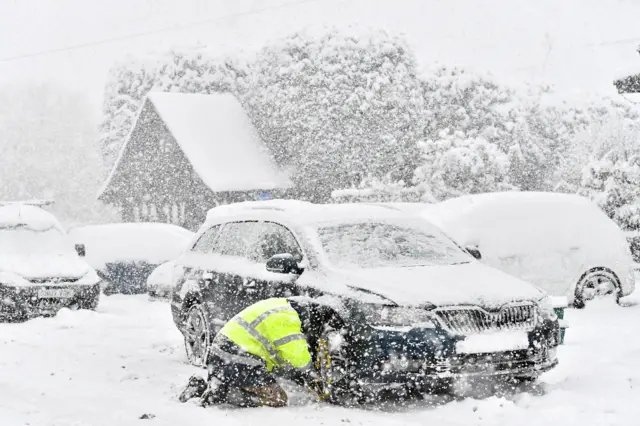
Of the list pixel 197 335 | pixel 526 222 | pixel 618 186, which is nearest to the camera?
pixel 197 335

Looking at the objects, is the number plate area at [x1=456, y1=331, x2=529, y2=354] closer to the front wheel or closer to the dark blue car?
the dark blue car

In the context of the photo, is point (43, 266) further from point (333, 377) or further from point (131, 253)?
point (333, 377)

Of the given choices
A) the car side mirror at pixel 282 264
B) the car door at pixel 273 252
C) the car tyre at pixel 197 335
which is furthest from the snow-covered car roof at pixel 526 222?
the car side mirror at pixel 282 264

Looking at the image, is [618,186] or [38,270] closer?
[38,270]

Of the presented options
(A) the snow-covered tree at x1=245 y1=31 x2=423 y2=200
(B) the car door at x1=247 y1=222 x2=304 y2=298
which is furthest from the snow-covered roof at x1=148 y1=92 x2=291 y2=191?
(B) the car door at x1=247 y1=222 x2=304 y2=298

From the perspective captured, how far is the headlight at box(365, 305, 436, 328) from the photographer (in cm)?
692

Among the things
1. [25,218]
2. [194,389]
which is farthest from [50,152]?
[194,389]

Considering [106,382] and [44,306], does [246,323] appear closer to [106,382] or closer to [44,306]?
[106,382]

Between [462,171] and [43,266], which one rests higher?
[43,266]

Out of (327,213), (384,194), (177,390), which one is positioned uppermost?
(327,213)

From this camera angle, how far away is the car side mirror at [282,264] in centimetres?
793

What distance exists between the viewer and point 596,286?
44.7ft

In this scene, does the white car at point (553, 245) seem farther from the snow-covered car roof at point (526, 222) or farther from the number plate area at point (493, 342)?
the number plate area at point (493, 342)

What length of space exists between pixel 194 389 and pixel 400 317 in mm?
1892
